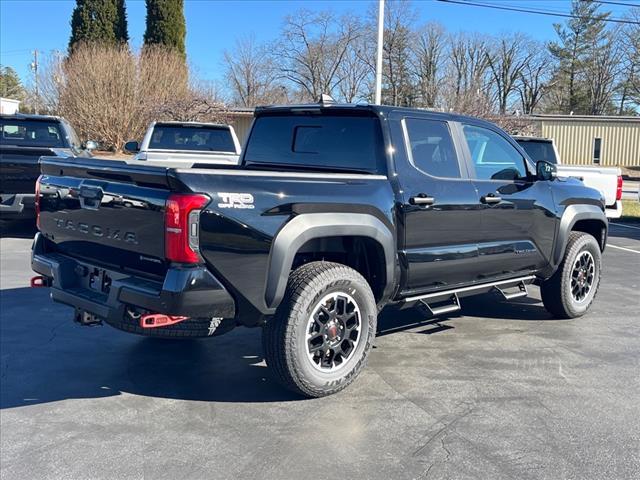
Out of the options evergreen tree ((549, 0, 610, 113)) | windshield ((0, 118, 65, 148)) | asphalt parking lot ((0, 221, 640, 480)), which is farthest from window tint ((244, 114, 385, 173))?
evergreen tree ((549, 0, 610, 113))

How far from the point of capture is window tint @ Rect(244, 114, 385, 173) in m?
4.96

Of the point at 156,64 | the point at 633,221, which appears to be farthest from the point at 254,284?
the point at 156,64

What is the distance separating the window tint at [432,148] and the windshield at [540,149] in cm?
829

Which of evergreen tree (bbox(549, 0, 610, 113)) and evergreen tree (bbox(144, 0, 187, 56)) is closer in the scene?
evergreen tree (bbox(144, 0, 187, 56))

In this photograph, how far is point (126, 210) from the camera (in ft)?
13.1

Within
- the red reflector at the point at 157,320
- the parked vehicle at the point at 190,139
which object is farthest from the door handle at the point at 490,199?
the parked vehicle at the point at 190,139

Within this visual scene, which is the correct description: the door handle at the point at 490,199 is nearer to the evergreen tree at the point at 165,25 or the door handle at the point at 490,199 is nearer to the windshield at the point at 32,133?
the windshield at the point at 32,133

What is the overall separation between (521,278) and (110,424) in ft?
12.6

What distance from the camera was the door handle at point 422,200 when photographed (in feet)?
15.9

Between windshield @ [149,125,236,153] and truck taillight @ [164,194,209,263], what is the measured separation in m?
8.30

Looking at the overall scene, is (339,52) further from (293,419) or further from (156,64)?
(293,419)

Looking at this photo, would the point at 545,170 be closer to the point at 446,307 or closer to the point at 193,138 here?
the point at 446,307

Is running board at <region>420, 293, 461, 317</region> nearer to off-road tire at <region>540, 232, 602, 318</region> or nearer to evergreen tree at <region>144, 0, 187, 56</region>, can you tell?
off-road tire at <region>540, 232, 602, 318</region>

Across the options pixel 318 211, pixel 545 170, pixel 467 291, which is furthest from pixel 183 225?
pixel 545 170
